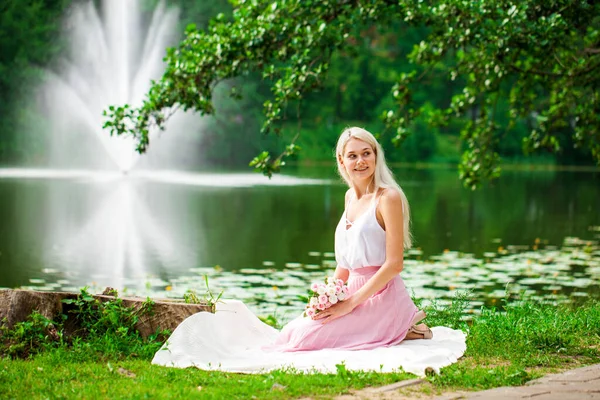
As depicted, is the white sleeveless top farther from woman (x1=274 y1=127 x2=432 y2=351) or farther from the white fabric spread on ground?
the white fabric spread on ground

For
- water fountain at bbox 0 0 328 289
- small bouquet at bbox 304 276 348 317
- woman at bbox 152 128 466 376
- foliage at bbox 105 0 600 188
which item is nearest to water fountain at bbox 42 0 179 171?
water fountain at bbox 0 0 328 289

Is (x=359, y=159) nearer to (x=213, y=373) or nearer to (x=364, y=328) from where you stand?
(x=364, y=328)

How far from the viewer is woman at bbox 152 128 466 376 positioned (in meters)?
4.96

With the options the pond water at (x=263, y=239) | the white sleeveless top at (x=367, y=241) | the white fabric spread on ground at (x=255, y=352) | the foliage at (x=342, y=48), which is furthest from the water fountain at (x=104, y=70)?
the white sleeveless top at (x=367, y=241)

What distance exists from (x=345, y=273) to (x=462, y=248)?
9144mm

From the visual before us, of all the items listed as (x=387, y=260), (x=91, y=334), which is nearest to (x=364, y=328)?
(x=387, y=260)

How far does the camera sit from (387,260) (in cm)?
509

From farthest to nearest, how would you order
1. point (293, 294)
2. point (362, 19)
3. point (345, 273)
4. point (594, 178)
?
1. point (594, 178)
2. point (293, 294)
3. point (362, 19)
4. point (345, 273)

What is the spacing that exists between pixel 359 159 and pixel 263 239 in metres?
10.1

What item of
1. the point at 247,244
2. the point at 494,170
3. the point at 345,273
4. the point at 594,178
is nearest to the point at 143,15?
the point at 594,178

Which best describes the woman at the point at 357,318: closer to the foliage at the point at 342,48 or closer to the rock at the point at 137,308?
the rock at the point at 137,308

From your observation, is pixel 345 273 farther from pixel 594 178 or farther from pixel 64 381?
pixel 594 178

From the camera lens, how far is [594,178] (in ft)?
113

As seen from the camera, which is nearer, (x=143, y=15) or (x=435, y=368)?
(x=435, y=368)
